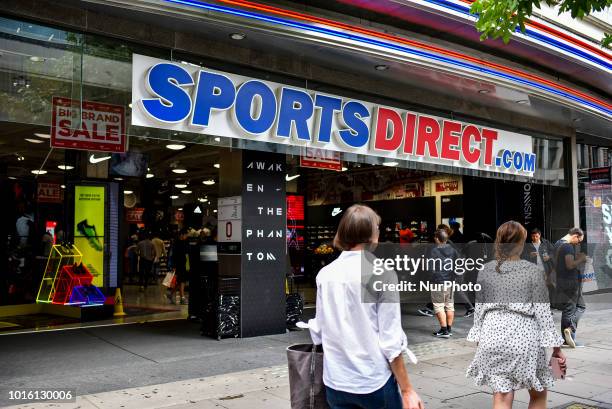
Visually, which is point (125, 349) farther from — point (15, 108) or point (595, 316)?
point (595, 316)

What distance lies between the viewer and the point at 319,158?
10.6 m

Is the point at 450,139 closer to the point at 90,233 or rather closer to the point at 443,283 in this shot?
the point at 443,283

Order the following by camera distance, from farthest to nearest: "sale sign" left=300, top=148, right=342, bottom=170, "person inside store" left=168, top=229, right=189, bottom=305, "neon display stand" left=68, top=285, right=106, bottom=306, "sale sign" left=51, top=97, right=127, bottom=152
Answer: "person inside store" left=168, top=229, right=189, bottom=305
"neon display stand" left=68, top=285, right=106, bottom=306
"sale sign" left=300, top=148, right=342, bottom=170
"sale sign" left=51, top=97, right=127, bottom=152

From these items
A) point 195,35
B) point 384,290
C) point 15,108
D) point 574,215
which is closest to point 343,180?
point 574,215

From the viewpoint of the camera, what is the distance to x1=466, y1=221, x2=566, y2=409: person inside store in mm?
4297

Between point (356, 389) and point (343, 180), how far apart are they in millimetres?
18080

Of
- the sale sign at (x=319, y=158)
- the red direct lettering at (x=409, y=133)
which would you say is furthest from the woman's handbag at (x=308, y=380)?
the red direct lettering at (x=409, y=133)

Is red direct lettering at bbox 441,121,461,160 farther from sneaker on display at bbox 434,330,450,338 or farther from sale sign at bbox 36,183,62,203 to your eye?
sale sign at bbox 36,183,62,203

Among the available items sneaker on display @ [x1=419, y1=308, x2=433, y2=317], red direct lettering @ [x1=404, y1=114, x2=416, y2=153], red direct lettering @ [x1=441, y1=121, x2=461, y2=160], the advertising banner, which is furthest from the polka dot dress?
the advertising banner

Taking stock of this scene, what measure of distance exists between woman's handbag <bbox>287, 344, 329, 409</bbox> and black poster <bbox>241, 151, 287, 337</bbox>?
617 centimetres

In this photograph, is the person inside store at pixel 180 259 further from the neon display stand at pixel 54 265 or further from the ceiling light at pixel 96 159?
the ceiling light at pixel 96 159

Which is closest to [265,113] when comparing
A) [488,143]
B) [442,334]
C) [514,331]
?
[442,334]

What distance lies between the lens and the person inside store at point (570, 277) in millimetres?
8703

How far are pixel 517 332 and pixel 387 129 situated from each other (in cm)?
664
